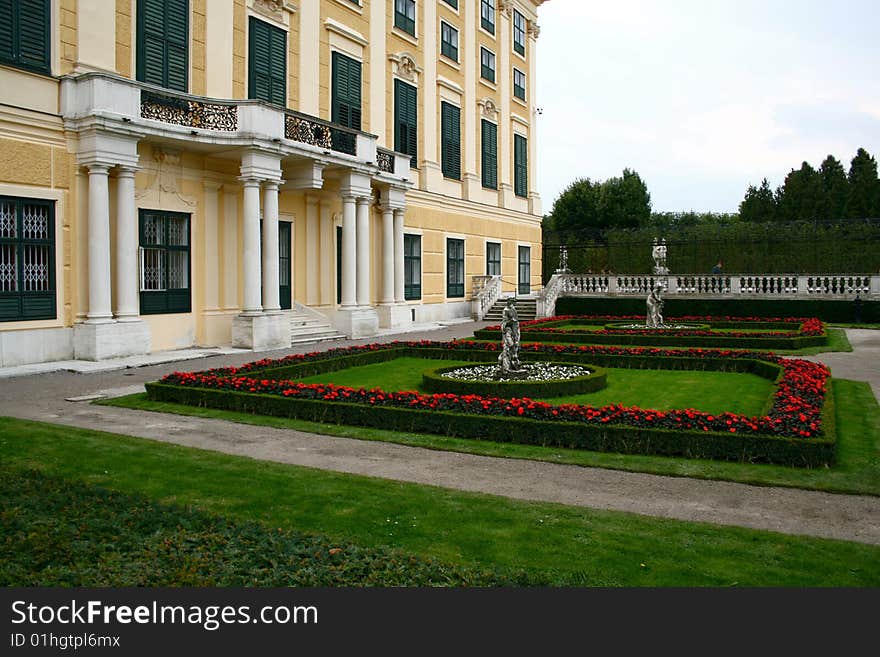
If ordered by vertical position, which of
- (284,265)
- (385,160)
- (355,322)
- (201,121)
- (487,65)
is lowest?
(355,322)

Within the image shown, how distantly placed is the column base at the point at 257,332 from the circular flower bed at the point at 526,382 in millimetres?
7083

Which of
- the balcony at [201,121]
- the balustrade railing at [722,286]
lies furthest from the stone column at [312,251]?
the balustrade railing at [722,286]

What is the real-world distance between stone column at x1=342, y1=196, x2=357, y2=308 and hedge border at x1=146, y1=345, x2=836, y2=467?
12812 mm

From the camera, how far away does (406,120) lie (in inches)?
1218

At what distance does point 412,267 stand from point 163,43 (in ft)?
46.1

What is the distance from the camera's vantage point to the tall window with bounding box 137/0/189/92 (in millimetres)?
19578

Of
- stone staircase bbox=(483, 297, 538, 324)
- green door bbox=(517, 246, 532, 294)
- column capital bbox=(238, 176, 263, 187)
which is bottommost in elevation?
stone staircase bbox=(483, 297, 538, 324)

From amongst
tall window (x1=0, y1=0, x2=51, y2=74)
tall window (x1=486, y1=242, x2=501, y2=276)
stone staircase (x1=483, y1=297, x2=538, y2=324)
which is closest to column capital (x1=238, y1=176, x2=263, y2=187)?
tall window (x1=0, y1=0, x2=51, y2=74)

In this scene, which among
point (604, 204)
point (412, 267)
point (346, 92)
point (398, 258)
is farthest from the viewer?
point (604, 204)

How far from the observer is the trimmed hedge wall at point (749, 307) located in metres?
31.2

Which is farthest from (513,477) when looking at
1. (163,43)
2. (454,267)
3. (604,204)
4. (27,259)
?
(604,204)

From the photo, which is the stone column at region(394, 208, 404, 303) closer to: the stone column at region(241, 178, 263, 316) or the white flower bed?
the stone column at region(241, 178, 263, 316)

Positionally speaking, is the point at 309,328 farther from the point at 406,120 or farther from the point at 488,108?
the point at 488,108

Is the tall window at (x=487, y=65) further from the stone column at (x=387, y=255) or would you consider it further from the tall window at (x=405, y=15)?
the stone column at (x=387, y=255)
